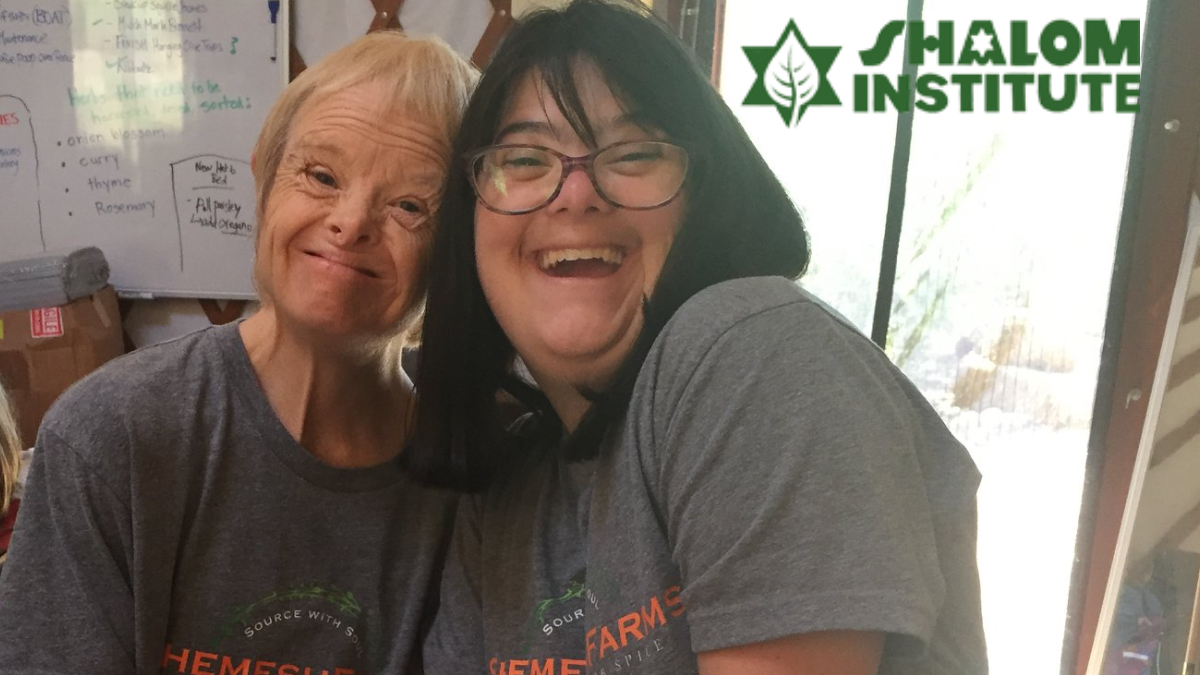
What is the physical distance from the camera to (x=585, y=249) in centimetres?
65

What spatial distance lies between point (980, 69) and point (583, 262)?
1.32m

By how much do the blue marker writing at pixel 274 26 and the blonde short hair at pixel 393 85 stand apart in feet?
3.85

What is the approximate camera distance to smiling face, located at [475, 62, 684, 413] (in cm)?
65

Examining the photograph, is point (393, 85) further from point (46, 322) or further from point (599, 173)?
point (46, 322)

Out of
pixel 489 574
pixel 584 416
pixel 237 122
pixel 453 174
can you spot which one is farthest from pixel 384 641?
pixel 237 122

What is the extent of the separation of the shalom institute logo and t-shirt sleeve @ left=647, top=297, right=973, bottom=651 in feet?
4.37

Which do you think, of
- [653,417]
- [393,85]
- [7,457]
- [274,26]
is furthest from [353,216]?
[274,26]

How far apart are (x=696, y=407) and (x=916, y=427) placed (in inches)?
5.3

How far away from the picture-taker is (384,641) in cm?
73

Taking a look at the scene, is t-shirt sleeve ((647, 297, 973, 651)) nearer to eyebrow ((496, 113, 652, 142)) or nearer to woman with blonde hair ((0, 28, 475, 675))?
eyebrow ((496, 113, 652, 142))

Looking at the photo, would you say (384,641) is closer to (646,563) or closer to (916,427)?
(646,563)

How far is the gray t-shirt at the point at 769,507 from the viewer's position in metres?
0.43

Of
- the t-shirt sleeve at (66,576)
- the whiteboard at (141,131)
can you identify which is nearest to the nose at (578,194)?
the t-shirt sleeve at (66,576)

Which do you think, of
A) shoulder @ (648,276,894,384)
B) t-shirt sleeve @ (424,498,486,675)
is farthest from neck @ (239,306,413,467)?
shoulder @ (648,276,894,384)
